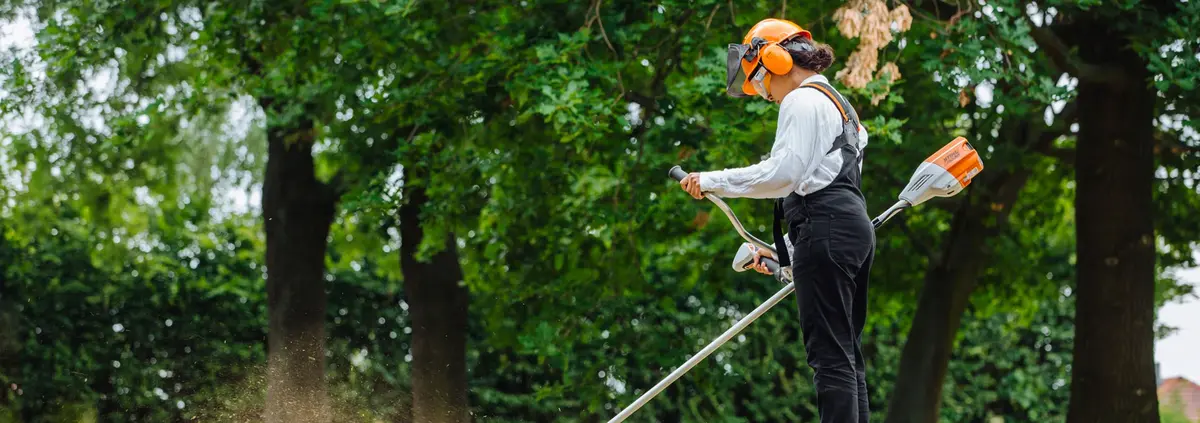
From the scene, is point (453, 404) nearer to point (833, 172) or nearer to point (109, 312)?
point (109, 312)

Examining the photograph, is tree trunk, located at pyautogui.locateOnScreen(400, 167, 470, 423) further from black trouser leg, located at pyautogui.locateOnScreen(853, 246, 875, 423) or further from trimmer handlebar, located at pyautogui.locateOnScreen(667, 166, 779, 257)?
black trouser leg, located at pyautogui.locateOnScreen(853, 246, 875, 423)

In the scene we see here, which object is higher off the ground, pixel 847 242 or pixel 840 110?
pixel 840 110

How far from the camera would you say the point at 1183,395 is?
1130 centimetres

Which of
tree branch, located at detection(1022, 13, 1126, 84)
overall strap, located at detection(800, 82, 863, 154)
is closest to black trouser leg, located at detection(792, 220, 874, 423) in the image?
overall strap, located at detection(800, 82, 863, 154)

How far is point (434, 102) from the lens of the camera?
873 cm

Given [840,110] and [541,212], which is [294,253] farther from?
[840,110]

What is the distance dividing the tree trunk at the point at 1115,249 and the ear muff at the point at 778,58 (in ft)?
15.7

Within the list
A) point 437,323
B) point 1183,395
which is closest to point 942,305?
point 1183,395

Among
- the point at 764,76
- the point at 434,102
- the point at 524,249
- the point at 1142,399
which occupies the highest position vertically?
the point at 434,102

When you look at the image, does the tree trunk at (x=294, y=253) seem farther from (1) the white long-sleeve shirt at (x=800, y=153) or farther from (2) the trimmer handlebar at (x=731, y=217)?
(1) the white long-sleeve shirt at (x=800, y=153)

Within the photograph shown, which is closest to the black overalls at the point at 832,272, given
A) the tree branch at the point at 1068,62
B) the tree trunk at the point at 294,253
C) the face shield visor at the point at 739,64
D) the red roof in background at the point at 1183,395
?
the face shield visor at the point at 739,64

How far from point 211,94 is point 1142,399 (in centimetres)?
795

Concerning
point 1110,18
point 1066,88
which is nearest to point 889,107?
point 1066,88

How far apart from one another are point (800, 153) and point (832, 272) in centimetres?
40
